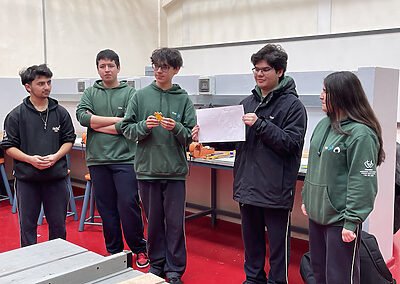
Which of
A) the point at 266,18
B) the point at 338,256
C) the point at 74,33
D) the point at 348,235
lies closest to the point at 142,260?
the point at 338,256

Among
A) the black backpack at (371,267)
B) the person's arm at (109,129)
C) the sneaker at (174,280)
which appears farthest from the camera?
the person's arm at (109,129)

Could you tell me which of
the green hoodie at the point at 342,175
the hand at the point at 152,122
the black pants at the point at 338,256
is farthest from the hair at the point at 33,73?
the black pants at the point at 338,256

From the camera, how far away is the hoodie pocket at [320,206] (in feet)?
6.47

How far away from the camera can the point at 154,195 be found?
2.73 metres

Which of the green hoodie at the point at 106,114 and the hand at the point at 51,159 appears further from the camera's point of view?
the green hoodie at the point at 106,114

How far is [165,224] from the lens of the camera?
280cm

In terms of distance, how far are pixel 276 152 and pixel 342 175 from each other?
484 millimetres

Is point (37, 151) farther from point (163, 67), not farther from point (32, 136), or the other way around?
point (163, 67)

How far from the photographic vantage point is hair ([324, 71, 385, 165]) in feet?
6.40

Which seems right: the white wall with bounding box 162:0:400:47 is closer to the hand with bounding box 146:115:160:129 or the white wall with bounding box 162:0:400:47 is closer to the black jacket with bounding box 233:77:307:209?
the black jacket with bounding box 233:77:307:209

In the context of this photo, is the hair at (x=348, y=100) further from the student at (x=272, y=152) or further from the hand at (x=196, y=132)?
the hand at (x=196, y=132)

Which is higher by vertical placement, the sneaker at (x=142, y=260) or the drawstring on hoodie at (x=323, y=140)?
the drawstring on hoodie at (x=323, y=140)

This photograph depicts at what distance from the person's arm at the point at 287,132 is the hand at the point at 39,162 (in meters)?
1.27

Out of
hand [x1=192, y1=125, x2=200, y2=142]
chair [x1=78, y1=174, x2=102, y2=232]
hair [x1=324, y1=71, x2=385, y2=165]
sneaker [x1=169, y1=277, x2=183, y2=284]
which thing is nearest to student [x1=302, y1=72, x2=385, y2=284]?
hair [x1=324, y1=71, x2=385, y2=165]
